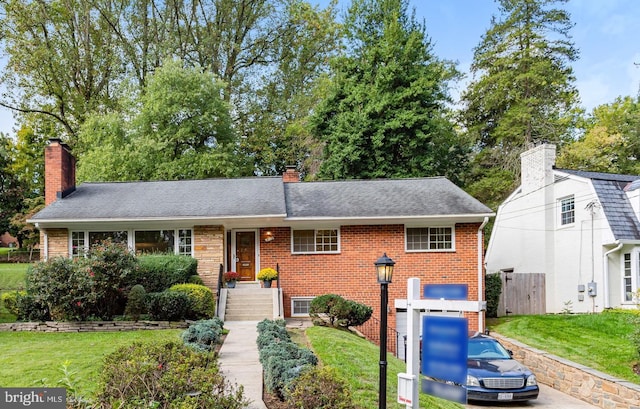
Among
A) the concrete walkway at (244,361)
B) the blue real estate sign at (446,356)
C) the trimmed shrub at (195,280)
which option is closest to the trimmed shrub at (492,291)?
the concrete walkway at (244,361)

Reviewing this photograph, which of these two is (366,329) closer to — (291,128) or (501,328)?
(501,328)

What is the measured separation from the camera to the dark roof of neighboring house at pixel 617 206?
1745cm

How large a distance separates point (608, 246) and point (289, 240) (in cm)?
1106

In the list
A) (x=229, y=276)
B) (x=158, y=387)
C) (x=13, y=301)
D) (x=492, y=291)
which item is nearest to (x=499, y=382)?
(x=158, y=387)

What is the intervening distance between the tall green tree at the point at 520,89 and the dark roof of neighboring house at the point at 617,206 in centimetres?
829

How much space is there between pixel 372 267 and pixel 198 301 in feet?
19.2

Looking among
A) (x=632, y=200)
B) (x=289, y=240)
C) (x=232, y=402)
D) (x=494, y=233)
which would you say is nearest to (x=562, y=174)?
(x=632, y=200)

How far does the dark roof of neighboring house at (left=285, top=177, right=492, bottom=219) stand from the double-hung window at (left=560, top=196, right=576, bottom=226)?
499 centimetres

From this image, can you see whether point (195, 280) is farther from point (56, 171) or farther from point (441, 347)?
point (441, 347)

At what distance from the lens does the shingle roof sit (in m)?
16.1

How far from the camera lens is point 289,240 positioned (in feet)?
56.1

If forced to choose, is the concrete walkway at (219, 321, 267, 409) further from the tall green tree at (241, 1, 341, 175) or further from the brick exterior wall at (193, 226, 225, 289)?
the tall green tree at (241, 1, 341, 175)

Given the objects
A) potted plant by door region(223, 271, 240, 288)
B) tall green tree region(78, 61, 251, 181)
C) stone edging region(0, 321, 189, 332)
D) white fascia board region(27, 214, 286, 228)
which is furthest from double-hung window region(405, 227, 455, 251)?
tall green tree region(78, 61, 251, 181)

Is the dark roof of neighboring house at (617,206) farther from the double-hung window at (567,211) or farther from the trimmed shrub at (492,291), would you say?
the trimmed shrub at (492,291)
